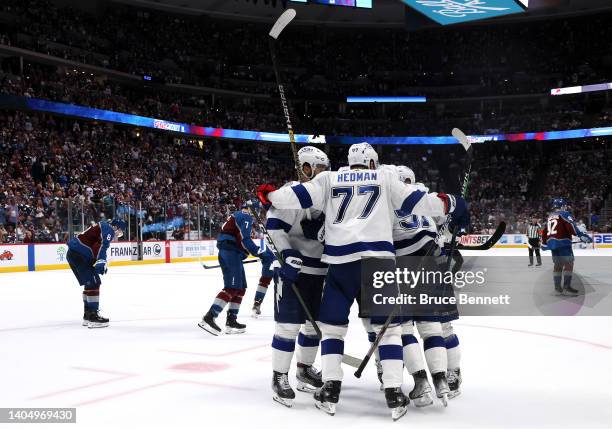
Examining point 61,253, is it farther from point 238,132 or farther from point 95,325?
point 238,132

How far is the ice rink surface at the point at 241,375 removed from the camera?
3455 mm

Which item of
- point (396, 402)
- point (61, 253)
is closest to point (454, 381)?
point (396, 402)

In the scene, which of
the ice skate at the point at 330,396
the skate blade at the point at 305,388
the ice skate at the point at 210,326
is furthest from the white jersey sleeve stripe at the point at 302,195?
the ice skate at the point at 210,326

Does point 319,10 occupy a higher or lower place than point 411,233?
higher

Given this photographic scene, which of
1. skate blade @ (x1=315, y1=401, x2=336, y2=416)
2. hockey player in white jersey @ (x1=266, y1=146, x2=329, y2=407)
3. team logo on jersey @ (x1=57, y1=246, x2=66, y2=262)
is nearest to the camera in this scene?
skate blade @ (x1=315, y1=401, x2=336, y2=416)

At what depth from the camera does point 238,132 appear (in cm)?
3259

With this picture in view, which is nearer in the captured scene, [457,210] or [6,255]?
[457,210]

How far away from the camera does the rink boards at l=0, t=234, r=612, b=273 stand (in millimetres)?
15023

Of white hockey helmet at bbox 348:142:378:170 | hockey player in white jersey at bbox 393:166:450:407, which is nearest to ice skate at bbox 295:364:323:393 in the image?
hockey player in white jersey at bbox 393:166:450:407

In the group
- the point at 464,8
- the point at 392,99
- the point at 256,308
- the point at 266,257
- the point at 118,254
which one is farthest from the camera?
the point at 392,99

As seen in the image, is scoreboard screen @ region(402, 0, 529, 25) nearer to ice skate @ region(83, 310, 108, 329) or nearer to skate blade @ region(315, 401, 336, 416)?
ice skate @ region(83, 310, 108, 329)

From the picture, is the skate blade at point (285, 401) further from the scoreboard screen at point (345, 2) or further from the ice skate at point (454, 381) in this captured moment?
the scoreboard screen at point (345, 2)

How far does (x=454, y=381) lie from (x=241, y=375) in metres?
1.49

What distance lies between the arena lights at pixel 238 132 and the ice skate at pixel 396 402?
20.9 m
